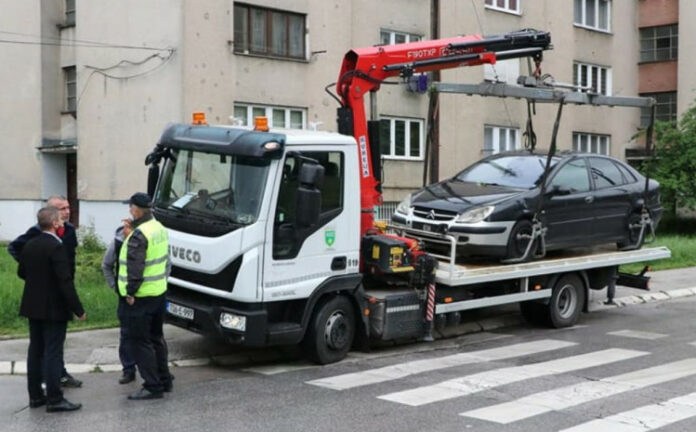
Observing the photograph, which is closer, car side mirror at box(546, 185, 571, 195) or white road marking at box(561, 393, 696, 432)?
white road marking at box(561, 393, 696, 432)

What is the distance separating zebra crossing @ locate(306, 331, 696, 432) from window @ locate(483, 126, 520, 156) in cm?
1752

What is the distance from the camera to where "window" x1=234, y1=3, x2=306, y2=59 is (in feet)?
73.0

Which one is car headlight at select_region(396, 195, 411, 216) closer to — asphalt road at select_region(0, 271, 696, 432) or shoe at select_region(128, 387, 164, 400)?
asphalt road at select_region(0, 271, 696, 432)

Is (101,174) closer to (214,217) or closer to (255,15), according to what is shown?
(255,15)

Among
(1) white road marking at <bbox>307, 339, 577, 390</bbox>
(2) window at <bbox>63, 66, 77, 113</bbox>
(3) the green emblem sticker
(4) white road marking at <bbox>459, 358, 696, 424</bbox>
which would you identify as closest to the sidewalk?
(1) white road marking at <bbox>307, 339, 577, 390</bbox>

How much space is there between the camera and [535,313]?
1253cm

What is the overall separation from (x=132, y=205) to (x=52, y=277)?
970 millimetres

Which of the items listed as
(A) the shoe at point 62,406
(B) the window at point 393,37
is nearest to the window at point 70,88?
(B) the window at point 393,37

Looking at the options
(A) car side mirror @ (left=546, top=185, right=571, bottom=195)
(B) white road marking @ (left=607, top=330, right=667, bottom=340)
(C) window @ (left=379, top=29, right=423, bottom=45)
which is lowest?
(B) white road marking @ (left=607, top=330, right=667, bottom=340)

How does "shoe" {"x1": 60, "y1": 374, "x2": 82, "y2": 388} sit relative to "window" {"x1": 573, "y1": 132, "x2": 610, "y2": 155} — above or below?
below

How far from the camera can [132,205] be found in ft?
26.5

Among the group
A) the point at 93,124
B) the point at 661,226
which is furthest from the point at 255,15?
the point at 661,226

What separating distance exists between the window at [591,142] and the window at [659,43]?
4697 mm

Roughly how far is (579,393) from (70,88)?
2120 cm
